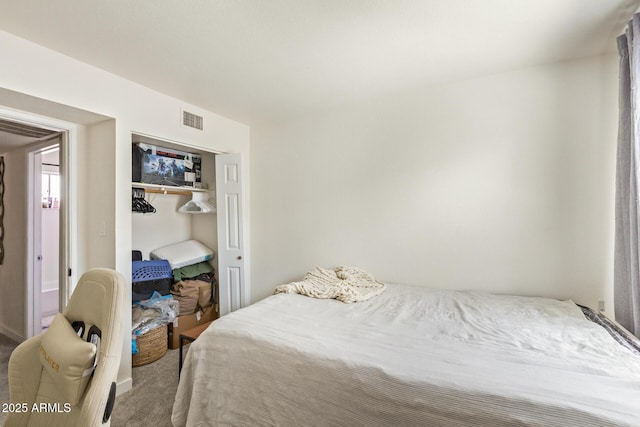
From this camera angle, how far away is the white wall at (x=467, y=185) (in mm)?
2082

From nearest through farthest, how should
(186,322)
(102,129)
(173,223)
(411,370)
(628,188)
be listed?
Result: 1. (411,370)
2. (628,188)
3. (102,129)
4. (186,322)
5. (173,223)

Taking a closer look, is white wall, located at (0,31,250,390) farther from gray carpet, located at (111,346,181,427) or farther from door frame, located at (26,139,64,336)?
door frame, located at (26,139,64,336)

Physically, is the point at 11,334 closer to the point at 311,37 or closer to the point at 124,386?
the point at 124,386

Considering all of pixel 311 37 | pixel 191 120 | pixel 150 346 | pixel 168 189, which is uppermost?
pixel 311 37

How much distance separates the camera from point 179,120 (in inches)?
108

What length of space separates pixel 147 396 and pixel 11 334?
7.45 feet

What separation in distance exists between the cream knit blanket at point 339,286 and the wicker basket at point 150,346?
4.22 feet

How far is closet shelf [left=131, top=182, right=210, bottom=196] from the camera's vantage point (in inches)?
112

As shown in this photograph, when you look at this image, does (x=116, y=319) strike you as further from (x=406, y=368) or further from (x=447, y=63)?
(x=447, y=63)

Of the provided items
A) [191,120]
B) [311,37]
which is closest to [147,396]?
[191,120]

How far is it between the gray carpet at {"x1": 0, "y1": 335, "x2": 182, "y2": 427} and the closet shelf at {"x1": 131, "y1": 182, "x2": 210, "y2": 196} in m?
1.68

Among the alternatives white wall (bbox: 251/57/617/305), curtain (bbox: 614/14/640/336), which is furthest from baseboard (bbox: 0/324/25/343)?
curtain (bbox: 614/14/640/336)

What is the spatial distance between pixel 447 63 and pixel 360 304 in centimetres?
193

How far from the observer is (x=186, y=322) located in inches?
122
